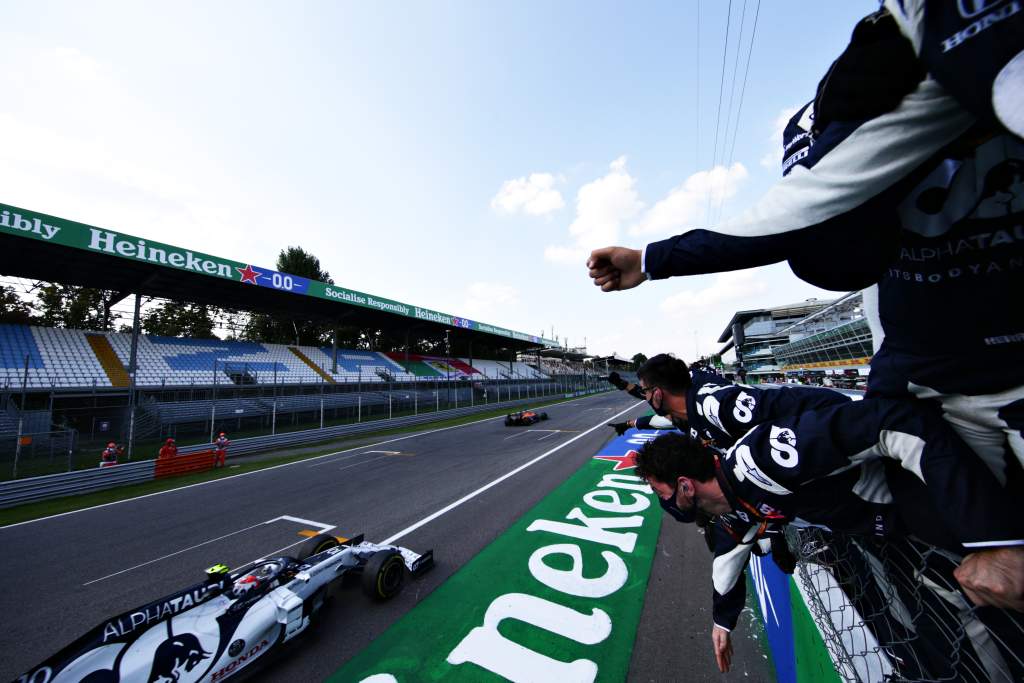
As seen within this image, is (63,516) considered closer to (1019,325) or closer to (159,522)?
(159,522)

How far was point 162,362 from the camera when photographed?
725 inches

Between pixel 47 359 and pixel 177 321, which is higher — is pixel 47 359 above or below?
below

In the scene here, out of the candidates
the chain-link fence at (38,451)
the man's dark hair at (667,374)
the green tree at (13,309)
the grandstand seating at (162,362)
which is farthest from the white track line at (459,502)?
the green tree at (13,309)

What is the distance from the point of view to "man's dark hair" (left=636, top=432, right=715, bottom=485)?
194 centimetres

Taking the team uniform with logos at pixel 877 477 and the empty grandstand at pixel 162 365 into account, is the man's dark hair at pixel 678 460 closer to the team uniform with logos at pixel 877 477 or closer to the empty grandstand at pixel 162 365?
the team uniform with logos at pixel 877 477

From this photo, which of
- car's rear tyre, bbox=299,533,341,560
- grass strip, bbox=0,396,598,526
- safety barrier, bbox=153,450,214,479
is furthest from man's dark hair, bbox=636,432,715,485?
safety barrier, bbox=153,450,214,479

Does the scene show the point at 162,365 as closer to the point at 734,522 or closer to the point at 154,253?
the point at 154,253

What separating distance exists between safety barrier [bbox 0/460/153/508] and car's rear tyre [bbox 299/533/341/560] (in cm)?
1028

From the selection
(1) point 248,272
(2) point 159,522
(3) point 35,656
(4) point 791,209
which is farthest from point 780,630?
(1) point 248,272

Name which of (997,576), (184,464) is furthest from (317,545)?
(184,464)

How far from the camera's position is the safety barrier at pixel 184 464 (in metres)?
11.2

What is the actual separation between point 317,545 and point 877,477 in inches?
199

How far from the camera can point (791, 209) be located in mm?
759

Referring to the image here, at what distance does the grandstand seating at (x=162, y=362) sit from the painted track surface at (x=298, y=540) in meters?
9.58
